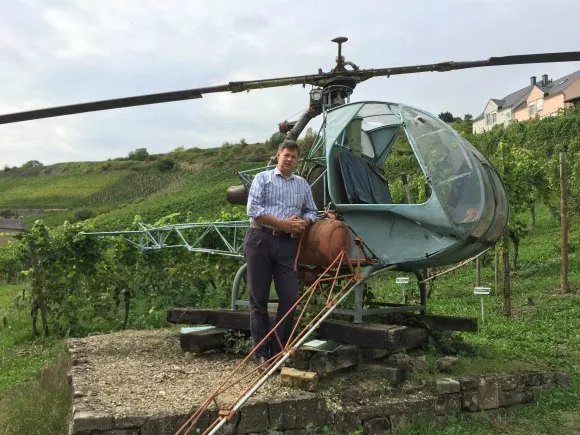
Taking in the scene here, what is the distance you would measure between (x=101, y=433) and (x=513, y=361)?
13.4 ft

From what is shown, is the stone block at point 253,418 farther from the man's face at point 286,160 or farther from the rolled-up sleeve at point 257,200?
the man's face at point 286,160

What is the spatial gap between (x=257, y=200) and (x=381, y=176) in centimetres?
191

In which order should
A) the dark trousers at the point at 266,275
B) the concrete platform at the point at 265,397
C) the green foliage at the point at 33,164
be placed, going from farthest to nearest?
1. the green foliage at the point at 33,164
2. the dark trousers at the point at 266,275
3. the concrete platform at the point at 265,397

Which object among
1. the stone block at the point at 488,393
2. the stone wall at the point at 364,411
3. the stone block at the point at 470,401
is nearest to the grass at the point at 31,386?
the stone wall at the point at 364,411

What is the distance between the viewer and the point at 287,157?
4836mm

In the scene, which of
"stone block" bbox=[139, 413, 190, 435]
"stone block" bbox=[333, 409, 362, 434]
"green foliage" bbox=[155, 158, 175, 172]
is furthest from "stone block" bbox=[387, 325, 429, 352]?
"green foliage" bbox=[155, 158, 175, 172]

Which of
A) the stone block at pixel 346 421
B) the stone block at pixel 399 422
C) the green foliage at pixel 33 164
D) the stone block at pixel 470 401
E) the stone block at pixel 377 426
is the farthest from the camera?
the green foliage at pixel 33 164

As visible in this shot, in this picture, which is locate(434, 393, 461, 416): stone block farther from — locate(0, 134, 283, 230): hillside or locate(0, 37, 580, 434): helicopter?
locate(0, 134, 283, 230): hillside

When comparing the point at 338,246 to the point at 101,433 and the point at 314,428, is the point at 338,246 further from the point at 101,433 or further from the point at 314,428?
the point at 101,433

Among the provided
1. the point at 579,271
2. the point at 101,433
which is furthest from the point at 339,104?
the point at 579,271

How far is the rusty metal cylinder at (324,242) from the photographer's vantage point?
4.95 metres

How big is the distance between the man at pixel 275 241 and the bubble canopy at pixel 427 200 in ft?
2.01

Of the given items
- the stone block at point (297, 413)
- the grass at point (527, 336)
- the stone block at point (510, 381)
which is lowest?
the grass at point (527, 336)

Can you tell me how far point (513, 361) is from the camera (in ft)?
19.1
